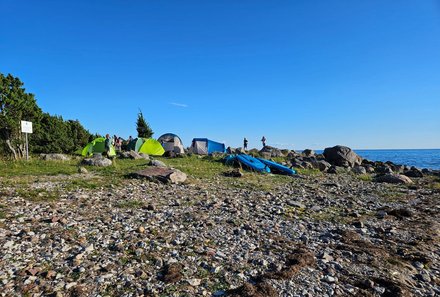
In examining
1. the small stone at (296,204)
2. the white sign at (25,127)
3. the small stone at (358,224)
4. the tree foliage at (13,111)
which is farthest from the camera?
the tree foliage at (13,111)

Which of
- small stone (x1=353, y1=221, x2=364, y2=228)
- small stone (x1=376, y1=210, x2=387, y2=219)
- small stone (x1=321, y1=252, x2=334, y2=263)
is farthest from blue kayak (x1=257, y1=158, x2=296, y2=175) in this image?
small stone (x1=321, y1=252, x2=334, y2=263)

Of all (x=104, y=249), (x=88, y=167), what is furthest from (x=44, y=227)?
(x=88, y=167)

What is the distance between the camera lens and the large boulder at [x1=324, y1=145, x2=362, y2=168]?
1389 inches

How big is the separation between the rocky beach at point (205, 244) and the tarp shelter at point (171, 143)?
24413 mm

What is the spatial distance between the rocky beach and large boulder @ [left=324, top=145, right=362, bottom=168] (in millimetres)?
22308

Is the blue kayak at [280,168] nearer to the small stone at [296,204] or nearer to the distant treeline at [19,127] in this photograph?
the small stone at [296,204]

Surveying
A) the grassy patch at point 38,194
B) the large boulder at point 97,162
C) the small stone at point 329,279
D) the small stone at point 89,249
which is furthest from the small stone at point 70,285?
the large boulder at point 97,162

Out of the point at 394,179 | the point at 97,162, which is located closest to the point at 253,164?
the point at 394,179

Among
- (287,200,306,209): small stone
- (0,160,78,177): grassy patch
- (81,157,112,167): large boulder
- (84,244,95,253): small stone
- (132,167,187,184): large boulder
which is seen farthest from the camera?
(81,157,112,167): large boulder

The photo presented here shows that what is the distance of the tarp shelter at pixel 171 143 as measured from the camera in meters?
38.1

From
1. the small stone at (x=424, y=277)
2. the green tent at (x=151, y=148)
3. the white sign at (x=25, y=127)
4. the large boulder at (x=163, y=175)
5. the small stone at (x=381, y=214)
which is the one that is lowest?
the small stone at (x=424, y=277)

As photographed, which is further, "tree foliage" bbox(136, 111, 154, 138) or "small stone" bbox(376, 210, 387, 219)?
"tree foliage" bbox(136, 111, 154, 138)

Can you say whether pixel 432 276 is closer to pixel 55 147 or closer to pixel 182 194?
pixel 182 194

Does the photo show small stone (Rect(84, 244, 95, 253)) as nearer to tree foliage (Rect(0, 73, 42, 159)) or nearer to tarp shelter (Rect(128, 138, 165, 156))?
tree foliage (Rect(0, 73, 42, 159))
